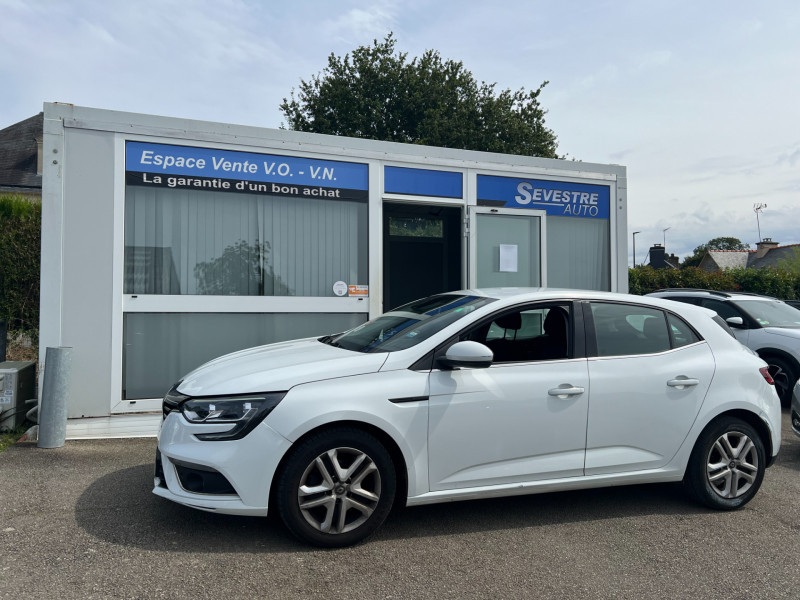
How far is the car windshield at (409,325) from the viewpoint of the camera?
4.11 m

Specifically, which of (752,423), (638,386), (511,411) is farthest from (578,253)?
(511,411)

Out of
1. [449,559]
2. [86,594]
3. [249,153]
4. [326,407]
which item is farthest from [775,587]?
[249,153]

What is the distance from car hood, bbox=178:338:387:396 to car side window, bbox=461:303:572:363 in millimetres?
734

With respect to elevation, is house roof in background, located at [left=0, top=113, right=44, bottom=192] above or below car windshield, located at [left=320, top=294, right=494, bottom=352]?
above

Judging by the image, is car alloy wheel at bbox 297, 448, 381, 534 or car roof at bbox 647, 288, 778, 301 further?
car roof at bbox 647, 288, 778, 301

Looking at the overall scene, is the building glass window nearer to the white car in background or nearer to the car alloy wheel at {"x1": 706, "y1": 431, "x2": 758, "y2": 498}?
the car alloy wheel at {"x1": 706, "y1": 431, "x2": 758, "y2": 498}

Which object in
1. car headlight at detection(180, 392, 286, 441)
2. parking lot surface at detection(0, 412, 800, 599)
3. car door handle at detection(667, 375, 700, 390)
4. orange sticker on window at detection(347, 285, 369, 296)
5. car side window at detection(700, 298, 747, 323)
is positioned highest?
orange sticker on window at detection(347, 285, 369, 296)

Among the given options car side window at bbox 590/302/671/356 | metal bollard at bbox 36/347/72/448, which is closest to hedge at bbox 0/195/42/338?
metal bollard at bbox 36/347/72/448

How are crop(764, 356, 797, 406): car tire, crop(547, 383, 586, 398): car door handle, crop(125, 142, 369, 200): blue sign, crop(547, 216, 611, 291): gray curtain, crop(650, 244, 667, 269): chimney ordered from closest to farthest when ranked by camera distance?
crop(547, 383, 586, 398): car door handle
crop(125, 142, 369, 200): blue sign
crop(547, 216, 611, 291): gray curtain
crop(764, 356, 797, 406): car tire
crop(650, 244, 667, 269): chimney

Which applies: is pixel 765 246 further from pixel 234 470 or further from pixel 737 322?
pixel 234 470

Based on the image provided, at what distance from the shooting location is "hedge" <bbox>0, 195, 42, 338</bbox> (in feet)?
35.8

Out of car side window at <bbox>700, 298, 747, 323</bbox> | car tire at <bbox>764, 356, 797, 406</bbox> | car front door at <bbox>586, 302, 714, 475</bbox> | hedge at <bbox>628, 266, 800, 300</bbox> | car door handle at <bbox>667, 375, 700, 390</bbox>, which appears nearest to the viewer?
car front door at <bbox>586, 302, 714, 475</bbox>

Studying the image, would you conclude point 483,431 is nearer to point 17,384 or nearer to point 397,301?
point 17,384

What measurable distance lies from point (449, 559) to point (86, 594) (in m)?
1.85
